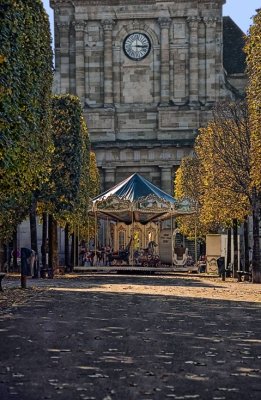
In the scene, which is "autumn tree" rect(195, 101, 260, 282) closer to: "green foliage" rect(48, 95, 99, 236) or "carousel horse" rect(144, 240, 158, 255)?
"green foliage" rect(48, 95, 99, 236)

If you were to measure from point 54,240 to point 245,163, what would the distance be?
10.5 metres

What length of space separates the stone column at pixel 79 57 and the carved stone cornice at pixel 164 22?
7.22 metres

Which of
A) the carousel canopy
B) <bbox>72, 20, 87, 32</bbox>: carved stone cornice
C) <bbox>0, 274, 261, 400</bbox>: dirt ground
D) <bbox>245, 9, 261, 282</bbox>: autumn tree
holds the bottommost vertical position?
<bbox>0, 274, 261, 400</bbox>: dirt ground

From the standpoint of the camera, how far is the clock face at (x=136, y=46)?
85688 millimetres

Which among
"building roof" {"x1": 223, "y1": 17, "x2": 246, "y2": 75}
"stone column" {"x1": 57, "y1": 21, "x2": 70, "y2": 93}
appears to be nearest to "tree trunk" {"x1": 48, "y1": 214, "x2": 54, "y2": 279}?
"stone column" {"x1": 57, "y1": 21, "x2": 70, "y2": 93}

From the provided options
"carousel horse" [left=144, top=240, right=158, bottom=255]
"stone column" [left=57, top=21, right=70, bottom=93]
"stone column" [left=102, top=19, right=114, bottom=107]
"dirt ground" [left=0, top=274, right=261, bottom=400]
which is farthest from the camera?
"stone column" [left=57, top=21, right=70, bottom=93]

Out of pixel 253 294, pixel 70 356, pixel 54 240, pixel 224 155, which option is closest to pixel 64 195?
pixel 54 240

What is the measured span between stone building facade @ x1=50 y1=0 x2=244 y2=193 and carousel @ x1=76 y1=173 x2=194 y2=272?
19.5m

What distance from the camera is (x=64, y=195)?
45062mm

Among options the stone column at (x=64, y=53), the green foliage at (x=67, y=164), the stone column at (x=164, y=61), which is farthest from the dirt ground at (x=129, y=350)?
the stone column at (x=64, y=53)

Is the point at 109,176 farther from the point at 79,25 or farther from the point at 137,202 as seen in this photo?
the point at 137,202

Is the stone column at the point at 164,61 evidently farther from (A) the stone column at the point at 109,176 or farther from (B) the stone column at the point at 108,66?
(A) the stone column at the point at 109,176

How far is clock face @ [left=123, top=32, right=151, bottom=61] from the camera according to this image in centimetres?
8569

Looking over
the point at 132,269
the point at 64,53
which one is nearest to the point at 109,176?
the point at 64,53
